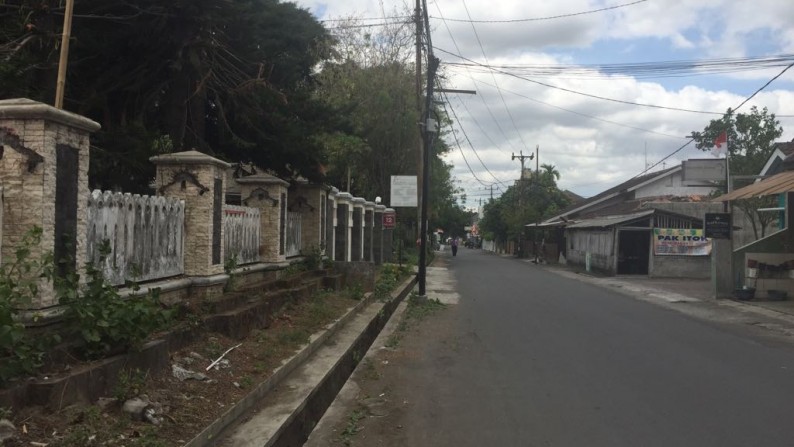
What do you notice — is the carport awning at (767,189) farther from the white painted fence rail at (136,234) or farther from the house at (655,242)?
the white painted fence rail at (136,234)

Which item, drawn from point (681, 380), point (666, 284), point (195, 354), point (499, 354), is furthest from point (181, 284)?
point (666, 284)

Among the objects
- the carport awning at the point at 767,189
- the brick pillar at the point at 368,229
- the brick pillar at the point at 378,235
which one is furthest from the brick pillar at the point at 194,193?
the brick pillar at the point at 378,235

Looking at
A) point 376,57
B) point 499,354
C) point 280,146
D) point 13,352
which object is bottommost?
point 499,354

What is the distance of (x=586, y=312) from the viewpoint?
14.6 metres

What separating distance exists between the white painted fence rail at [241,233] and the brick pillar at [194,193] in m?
0.79

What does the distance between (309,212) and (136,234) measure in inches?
327

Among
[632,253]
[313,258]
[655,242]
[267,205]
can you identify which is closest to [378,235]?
[632,253]

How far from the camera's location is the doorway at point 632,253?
29.0 m

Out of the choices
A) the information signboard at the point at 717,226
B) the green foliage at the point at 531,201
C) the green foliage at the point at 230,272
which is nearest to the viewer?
the green foliage at the point at 230,272

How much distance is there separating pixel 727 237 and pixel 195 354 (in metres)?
15.9

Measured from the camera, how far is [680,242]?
27578mm

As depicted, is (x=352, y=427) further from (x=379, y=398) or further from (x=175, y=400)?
(x=175, y=400)

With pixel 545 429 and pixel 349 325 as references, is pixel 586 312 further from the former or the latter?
pixel 545 429

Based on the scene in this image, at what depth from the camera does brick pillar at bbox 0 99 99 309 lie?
194 inches
